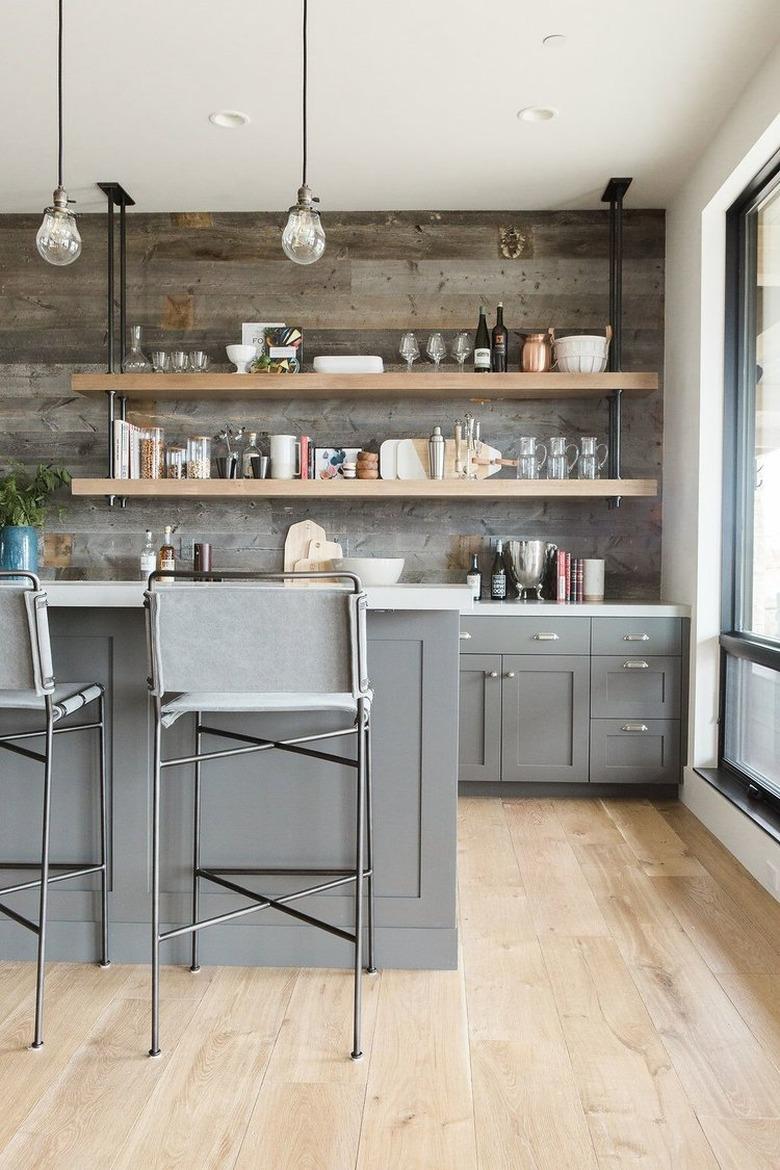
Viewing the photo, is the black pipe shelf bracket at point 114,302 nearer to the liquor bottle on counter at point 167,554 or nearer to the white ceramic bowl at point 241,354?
the liquor bottle on counter at point 167,554

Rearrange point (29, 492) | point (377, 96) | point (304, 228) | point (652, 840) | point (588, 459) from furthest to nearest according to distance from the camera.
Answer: point (29, 492) < point (588, 459) < point (652, 840) < point (377, 96) < point (304, 228)

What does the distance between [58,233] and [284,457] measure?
2.01 metres

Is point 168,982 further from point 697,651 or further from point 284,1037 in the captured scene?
point 697,651

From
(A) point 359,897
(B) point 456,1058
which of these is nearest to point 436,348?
(A) point 359,897

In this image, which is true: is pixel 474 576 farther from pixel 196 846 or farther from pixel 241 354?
pixel 196 846

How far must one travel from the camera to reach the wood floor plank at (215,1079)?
1669 mm

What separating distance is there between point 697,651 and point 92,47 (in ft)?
10.3

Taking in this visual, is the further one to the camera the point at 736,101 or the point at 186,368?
the point at 186,368

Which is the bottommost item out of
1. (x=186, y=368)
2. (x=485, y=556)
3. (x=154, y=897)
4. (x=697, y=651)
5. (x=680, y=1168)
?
(x=680, y=1168)

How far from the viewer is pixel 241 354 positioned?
4.36 meters

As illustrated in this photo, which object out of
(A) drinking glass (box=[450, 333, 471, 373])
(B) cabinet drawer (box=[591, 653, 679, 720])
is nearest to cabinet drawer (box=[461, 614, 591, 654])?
(B) cabinet drawer (box=[591, 653, 679, 720])

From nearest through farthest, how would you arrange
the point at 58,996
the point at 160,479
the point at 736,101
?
1. the point at 58,996
2. the point at 736,101
3. the point at 160,479

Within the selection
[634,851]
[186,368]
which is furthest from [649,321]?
[634,851]

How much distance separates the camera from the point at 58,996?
88.7 inches
